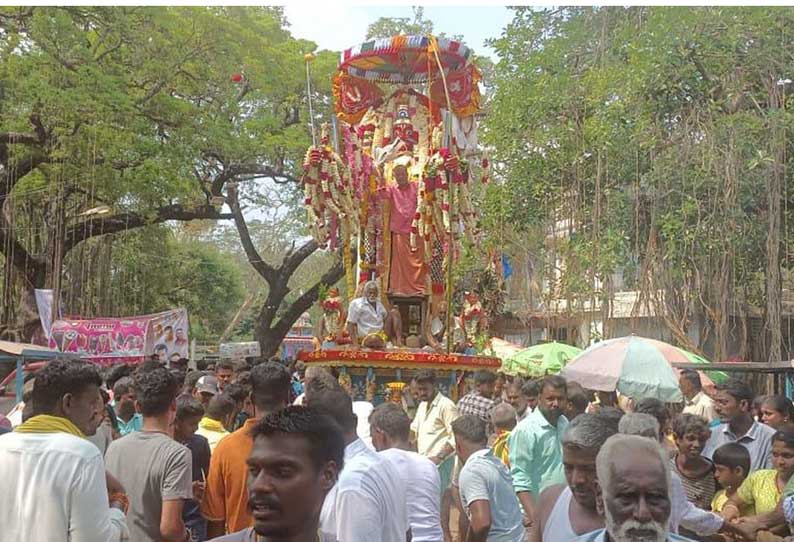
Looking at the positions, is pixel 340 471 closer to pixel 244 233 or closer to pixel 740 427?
pixel 740 427

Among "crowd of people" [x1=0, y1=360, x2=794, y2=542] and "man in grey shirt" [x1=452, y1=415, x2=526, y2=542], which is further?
"man in grey shirt" [x1=452, y1=415, x2=526, y2=542]

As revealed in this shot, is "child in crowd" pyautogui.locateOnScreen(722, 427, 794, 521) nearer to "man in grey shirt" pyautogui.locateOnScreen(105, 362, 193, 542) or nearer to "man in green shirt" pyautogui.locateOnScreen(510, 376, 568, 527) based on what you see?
"man in green shirt" pyautogui.locateOnScreen(510, 376, 568, 527)

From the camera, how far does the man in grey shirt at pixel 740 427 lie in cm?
602

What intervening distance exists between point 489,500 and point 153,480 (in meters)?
1.71

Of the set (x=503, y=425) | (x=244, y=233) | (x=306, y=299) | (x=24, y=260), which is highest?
(x=244, y=233)

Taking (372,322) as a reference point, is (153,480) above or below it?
below

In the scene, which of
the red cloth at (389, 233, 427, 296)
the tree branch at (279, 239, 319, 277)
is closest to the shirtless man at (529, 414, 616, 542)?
the red cloth at (389, 233, 427, 296)

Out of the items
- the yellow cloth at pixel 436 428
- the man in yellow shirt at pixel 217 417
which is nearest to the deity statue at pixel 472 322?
the yellow cloth at pixel 436 428

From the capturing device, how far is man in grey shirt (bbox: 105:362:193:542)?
4.04 m

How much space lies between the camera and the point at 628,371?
29.1 feet

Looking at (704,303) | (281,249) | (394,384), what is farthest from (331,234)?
(281,249)

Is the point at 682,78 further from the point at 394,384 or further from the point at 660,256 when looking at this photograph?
the point at 394,384

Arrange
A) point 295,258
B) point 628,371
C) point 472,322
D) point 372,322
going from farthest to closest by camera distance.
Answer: point 295,258
point 472,322
point 372,322
point 628,371

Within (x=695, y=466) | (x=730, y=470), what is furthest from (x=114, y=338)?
(x=730, y=470)
